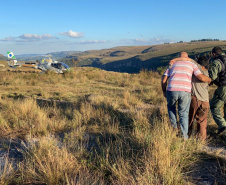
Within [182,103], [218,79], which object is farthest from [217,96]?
[182,103]

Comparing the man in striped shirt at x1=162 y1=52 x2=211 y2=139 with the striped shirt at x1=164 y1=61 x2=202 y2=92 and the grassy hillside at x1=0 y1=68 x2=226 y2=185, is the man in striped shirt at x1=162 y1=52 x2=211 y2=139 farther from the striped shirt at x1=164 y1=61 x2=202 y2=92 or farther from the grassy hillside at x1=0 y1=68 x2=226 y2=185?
the grassy hillside at x1=0 y1=68 x2=226 y2=185

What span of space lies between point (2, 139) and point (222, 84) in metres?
4.47

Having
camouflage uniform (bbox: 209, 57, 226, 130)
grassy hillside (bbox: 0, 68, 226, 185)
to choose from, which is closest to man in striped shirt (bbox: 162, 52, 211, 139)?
camouflage uniform (bbox: 209, 57, 226, 130)

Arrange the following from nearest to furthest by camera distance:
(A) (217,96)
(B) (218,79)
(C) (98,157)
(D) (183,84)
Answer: (C) (98,157) < (D) (183,84) < (B) (218,79) < (A) (217,96)

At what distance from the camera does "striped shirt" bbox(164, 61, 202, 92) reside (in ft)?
10.9

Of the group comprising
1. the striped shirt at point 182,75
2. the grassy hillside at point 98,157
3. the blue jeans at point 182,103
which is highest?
the striped shirt at point 182,75

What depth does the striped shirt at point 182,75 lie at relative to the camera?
3311 millimetres

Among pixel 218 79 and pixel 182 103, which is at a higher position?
pixel 218 79

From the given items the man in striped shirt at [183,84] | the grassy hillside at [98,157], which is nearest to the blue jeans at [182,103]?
the man in striped shirt at [183,84]

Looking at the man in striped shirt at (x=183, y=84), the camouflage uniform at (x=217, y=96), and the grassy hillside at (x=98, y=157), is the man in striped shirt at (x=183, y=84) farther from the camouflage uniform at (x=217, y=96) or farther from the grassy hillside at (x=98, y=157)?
the grassy hillside at (x=98, y=157)

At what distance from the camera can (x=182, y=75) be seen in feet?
10.9

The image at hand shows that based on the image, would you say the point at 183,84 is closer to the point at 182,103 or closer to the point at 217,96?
the point at 182,103

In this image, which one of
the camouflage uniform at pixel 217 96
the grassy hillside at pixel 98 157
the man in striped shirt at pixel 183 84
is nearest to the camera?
the grassy hillside at pixel 98 157

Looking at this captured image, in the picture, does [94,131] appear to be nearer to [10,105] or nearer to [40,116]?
[40,116]
